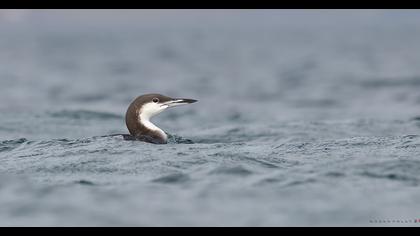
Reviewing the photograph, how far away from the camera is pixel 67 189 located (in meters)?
8.69

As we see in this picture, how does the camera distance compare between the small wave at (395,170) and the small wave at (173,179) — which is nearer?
the small wave at (173,179)

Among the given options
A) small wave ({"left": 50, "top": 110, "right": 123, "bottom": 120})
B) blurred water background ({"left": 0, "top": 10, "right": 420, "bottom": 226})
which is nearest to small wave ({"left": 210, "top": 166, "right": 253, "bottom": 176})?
blurred water background ({"left": 0, "top": 10, "right": 420, "bottom": 226})

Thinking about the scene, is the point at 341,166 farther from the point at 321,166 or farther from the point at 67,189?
the point at 67,189

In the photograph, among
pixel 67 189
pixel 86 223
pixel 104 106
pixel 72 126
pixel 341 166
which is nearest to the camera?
pixel 86 223

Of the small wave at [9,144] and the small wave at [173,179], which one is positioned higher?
the small wave at [9,144]

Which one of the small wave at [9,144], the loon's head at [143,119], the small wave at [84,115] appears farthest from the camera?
the small wave at [84,115]

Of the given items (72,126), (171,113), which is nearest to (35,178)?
(72,126)

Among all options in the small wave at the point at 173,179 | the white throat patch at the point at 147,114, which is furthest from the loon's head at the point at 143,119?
the small wave at the point at 173,179

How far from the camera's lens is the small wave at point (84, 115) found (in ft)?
61.2

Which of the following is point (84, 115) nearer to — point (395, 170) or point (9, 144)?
point (9, 144)

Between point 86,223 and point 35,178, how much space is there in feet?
6.19

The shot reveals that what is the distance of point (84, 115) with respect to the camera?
19.0 meters

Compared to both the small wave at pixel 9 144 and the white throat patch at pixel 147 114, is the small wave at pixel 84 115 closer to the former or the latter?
the small wave at pixel 9 144

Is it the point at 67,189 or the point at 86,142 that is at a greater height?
the point at 86,142
